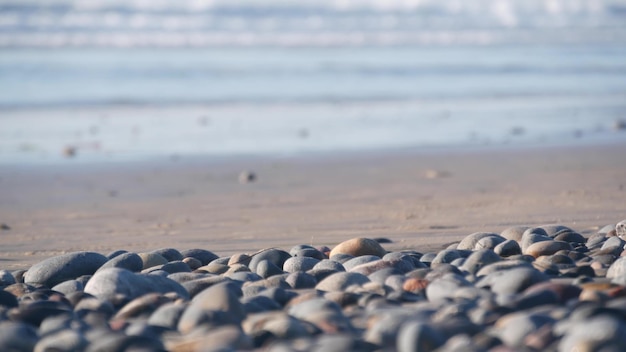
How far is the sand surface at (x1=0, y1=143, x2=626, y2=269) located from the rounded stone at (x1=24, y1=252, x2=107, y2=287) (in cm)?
88

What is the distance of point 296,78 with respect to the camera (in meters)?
21.0

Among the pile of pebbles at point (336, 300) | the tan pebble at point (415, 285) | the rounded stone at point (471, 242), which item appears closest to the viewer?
the pile of pebbles at point (336, 300)

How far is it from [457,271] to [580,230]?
1979 mm

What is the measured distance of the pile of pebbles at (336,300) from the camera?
10.3ft

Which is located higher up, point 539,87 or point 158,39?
point 158,39

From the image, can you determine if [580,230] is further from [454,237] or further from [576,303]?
[576,303]

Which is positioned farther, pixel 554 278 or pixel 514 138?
pixel 514 138

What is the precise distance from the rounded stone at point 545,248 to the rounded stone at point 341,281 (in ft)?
3.57

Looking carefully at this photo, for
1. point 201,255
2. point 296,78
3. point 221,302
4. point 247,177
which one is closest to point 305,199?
point 247,177

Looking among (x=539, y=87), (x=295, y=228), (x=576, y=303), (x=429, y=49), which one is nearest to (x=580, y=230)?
(x=295, y=228)

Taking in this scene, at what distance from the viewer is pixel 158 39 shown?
31.8 m

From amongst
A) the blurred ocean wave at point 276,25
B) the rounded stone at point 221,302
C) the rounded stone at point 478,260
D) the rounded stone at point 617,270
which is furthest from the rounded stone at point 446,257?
the blurred ocean wave at point 276,25

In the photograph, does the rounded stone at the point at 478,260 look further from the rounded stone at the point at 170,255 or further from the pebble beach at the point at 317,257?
the rounded stone at the point at 170,255

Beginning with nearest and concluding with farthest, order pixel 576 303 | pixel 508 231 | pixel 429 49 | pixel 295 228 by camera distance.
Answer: pixel 576 303, pixel 508 231, pixel 295 228, pixel 429 49
